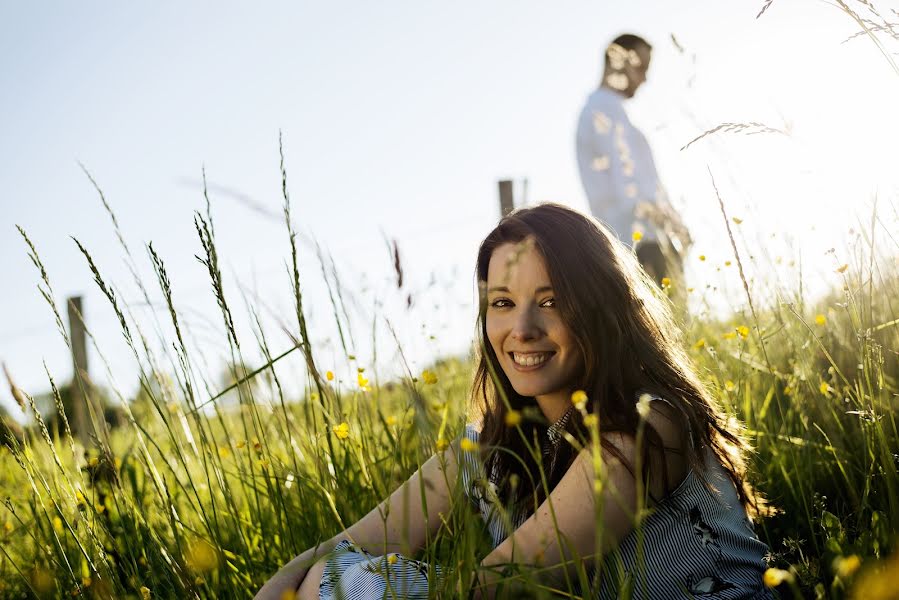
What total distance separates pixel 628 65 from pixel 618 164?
23.3 inches

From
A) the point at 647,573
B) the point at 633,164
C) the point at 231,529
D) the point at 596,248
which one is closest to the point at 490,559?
the point at 647,573

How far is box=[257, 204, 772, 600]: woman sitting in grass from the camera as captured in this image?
141 centimetres

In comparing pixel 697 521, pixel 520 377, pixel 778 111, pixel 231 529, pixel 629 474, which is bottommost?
pixel 231 529

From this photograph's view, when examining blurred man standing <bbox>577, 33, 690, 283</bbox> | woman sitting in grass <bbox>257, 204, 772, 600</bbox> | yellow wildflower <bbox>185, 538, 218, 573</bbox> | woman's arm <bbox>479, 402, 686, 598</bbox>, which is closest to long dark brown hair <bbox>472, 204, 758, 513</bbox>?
woman sitting in grass <bbox>257, 204, 772, 600</bbox>

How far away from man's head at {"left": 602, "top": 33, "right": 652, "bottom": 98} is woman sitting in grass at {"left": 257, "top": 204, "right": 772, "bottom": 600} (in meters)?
2.47

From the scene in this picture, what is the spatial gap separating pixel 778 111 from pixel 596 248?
0.48m

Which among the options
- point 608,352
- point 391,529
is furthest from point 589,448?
point 391,529

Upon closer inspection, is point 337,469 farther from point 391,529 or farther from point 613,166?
point 613,166

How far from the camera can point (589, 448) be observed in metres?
1.28

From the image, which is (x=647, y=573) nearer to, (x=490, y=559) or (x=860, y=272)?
(x=490, y=559)

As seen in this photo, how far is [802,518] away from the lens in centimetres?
187

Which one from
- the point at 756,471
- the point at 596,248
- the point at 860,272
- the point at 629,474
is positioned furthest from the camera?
the point at 756,471

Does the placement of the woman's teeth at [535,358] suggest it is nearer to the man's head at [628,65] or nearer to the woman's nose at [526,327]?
the woman's nose at [526,327]

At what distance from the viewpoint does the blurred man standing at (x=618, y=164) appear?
397cm
